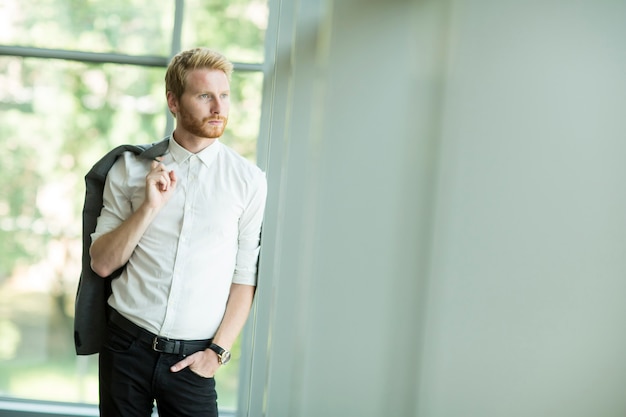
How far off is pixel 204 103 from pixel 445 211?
1147mm

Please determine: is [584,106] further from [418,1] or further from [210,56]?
[210,56]

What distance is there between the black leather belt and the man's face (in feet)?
2.10

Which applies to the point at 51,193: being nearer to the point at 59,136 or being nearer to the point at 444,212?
the point at 59,136

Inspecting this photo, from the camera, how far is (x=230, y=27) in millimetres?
3232

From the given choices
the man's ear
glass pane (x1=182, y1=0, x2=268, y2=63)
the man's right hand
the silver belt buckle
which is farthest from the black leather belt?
glass pane (x1=182, y1=0, x2=268, y2=63)

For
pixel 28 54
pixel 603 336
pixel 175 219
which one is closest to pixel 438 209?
pixel 603 336

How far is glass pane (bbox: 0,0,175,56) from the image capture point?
3225mm

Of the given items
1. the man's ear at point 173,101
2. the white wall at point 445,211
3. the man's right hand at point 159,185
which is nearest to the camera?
the man's right hand at point 159,185

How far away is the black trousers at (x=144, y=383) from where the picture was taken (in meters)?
2.01

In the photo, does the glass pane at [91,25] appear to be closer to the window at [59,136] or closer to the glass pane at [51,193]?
the window at [59,136]

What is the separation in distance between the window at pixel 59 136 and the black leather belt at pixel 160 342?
124 centimetres

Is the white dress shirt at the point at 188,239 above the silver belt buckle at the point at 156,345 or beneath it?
above

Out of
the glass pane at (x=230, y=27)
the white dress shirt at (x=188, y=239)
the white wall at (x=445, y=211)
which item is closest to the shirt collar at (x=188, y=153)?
the white dress shirt at (x=188, y=239)

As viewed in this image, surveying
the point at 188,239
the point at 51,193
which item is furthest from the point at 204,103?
the point at 51,193
